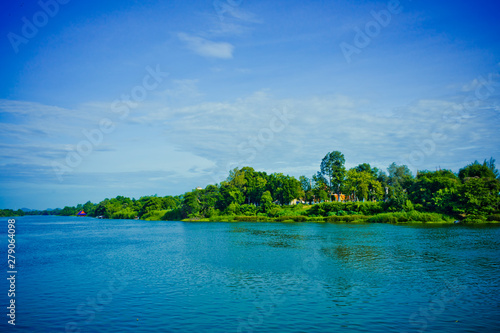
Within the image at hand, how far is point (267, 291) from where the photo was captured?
66.3 ft

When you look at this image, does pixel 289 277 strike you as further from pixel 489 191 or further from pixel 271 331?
pixel 489 191

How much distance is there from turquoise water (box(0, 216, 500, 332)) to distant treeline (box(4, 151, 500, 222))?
128 ft

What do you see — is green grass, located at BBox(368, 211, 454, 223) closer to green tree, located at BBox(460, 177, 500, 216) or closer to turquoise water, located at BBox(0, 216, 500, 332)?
green tree, located at BBox(460, 177, 500, 216)

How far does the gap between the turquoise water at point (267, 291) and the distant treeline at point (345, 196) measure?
39.0 m

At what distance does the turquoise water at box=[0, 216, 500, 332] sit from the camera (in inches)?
600

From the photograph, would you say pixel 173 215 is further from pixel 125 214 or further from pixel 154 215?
pixel 125 214

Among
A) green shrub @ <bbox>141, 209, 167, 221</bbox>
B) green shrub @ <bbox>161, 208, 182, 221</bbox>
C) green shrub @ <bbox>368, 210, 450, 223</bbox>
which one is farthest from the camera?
green shrub @ <bbox>141, 209, 167, 221</bbox>

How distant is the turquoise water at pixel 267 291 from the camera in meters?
15.2

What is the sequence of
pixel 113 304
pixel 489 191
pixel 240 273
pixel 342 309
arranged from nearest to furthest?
pixel 342 309 → pixel 113 304 → pixel 240 273 → pixel 489 191

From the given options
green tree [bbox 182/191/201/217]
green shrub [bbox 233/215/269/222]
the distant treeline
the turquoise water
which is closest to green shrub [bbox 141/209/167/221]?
the distant treeline

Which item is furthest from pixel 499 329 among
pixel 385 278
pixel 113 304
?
pixel 113 304

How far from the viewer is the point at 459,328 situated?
14.1m

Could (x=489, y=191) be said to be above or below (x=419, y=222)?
above

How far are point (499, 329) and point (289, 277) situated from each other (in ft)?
40.9
